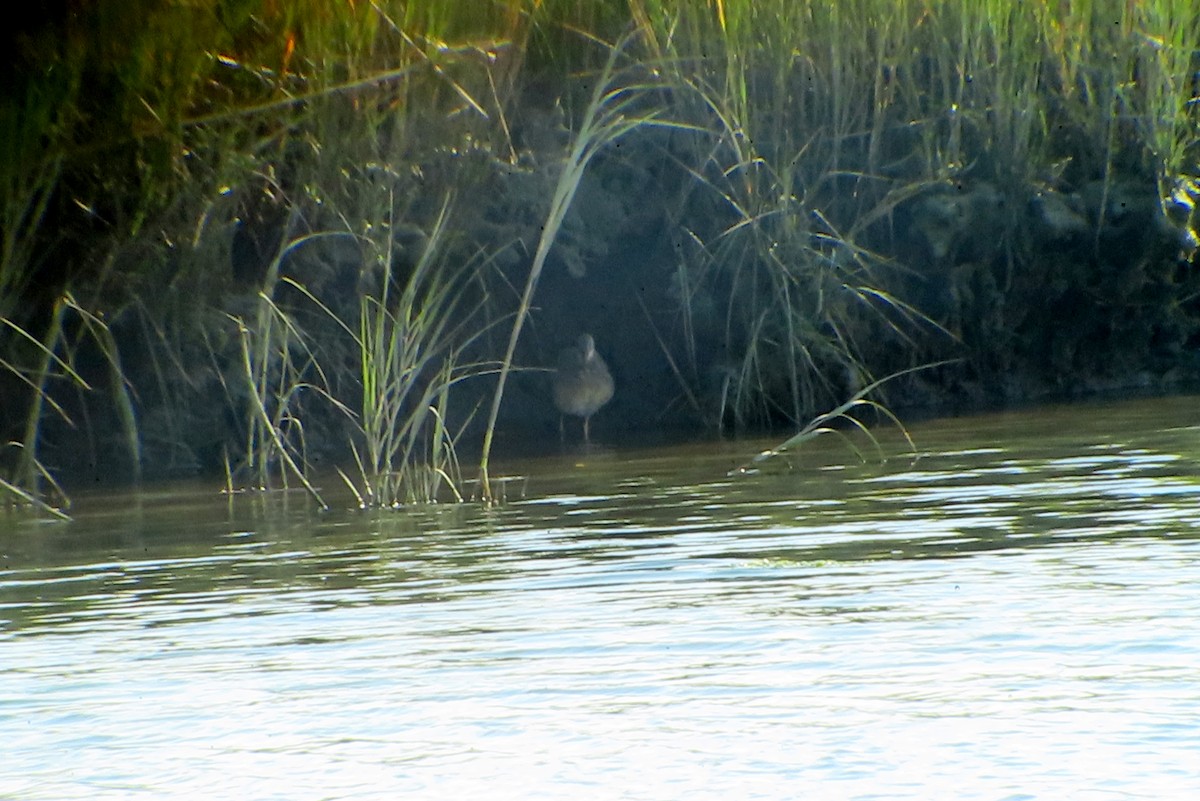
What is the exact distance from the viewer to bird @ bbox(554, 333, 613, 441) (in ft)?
31.9

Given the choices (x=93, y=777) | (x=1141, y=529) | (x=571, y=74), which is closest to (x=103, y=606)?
(x=93, y=777)

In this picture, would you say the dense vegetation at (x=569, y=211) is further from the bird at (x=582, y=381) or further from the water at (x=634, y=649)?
the water at (x=634, y=649)

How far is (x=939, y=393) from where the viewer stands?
1034 centimetres

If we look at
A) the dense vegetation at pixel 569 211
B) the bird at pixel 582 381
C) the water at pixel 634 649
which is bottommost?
the water at pixel 634 649

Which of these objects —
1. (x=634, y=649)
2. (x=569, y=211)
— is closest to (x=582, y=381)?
(x=569, y=211)

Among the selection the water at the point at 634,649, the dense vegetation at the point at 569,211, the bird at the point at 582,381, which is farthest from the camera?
the bird at the point at 582,381

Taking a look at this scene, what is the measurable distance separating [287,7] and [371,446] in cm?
228

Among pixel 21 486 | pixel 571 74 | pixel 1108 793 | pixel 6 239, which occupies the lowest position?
pixel 1108 793

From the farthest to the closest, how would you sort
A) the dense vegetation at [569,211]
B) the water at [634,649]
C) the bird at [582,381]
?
the bird at [582,381] → the dense vegetation at [569,211] → the water at [634,649]

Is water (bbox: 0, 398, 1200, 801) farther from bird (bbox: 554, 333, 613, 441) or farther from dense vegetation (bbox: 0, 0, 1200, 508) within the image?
bird (bbox: 554, 333, 613, 441)

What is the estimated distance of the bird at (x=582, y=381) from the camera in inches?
383

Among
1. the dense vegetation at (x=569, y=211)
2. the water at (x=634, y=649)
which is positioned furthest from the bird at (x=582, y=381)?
the water at (x=634, y=649)

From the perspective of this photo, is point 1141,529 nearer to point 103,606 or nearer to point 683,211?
point 103,606

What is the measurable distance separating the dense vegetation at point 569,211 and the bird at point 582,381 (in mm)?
344
